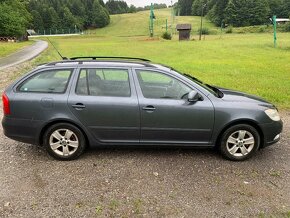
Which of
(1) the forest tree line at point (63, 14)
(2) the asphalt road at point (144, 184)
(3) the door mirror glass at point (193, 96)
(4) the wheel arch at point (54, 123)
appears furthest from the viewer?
(1) the forest tree line at point (63, 14)

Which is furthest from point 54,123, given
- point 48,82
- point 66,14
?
point 66,14

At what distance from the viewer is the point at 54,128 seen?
16.7ft

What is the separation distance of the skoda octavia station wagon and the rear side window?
2cm

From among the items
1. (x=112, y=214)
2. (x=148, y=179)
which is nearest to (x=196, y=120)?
(x=148, y=179)

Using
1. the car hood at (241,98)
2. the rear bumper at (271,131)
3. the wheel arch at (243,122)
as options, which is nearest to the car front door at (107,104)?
the wheel arch at (243,122)

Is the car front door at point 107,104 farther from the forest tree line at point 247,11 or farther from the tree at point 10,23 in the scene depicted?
the forest tree line at point 247,11

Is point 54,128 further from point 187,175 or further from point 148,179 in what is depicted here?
point 187,175

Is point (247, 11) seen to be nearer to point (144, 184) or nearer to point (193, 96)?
point (193, 96)

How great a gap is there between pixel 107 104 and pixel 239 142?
7.13 feet

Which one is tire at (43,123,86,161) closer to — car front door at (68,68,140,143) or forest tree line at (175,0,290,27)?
car front door at (68,68,140,143)

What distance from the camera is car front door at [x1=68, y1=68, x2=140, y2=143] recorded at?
5031 millimetres

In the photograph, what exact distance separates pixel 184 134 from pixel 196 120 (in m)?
0.29

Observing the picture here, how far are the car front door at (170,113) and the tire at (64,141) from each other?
3.35 ft

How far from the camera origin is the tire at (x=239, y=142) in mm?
5105
